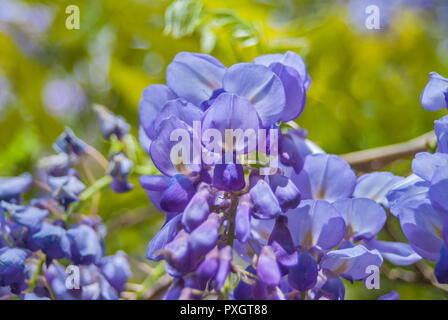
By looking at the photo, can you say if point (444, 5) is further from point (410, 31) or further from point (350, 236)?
point (350, 236)

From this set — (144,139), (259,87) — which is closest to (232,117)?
(259,87)

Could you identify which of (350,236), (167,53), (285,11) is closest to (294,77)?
(350,236)

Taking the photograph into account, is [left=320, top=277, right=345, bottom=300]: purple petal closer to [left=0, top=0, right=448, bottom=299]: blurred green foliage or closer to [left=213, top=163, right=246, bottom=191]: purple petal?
[left=213, top=163, right=246, bottom=191]: purple petal

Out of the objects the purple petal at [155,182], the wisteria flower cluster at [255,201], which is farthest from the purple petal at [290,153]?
the purple petal at [155,182]

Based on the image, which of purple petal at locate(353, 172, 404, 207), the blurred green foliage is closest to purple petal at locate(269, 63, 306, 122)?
purple petal at locate(353, 172, 404, 207)

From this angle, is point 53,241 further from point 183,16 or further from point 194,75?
point 183,16
